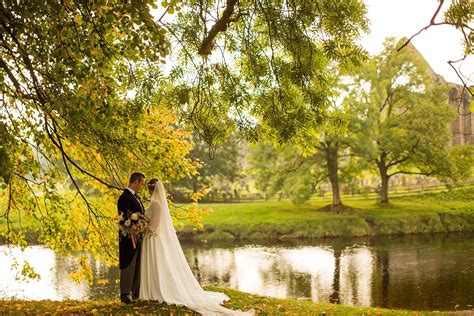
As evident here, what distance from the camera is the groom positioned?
892 cm

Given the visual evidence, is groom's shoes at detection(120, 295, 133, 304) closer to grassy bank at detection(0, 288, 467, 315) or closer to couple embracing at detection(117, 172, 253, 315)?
couple embracing at detection(117, 172, 253, 315)

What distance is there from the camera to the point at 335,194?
133 ft

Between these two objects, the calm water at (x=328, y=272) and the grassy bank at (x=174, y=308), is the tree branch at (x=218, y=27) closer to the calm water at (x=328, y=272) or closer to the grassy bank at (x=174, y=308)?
the grassy bank at (x=174, y=308)

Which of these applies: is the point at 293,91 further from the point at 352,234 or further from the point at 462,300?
the point at 352,234

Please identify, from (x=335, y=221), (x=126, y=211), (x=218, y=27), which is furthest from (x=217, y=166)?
(x=218, y=27)

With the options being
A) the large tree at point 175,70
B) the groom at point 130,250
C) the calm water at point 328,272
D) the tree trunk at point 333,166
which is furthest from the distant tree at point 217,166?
the groom at point 130,250

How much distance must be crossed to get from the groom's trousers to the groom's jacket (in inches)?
3.1

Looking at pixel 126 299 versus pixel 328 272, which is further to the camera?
pixel 328 272

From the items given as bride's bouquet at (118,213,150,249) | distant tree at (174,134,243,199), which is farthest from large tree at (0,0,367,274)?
distant tree at (174,134,243,199)

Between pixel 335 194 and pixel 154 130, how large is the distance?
30.2 metres

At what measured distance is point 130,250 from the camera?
905cm

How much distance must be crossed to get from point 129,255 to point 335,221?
28.7m

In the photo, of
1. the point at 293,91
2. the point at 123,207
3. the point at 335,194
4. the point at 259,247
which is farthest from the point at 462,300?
the point at 335,194

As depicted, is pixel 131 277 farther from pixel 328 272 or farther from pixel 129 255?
pixel 328 272
